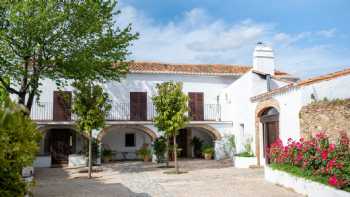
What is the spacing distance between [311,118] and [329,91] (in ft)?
3.75

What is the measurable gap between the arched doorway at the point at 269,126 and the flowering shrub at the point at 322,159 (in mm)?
3543

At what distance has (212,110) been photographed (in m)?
21.9

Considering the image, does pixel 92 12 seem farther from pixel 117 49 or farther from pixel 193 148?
pixel 193 148

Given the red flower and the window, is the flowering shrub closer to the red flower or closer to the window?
the red flower

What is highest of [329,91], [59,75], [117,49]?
[117,49]

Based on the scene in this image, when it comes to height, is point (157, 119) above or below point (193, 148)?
above

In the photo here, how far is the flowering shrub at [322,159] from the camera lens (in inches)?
307

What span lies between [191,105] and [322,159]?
43.6 feet

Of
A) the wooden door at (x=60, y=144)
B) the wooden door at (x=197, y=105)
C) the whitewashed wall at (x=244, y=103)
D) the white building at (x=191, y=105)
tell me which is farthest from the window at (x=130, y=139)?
the whitewashed wall at (x=244, y=103)

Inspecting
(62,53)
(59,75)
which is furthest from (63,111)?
(62,53)

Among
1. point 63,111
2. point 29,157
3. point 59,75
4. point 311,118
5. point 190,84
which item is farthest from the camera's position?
point 190,84

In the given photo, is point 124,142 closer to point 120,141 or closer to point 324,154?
point 120,141

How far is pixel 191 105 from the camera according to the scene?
2164 centimetres

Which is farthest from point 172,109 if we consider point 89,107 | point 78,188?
point 78,188
